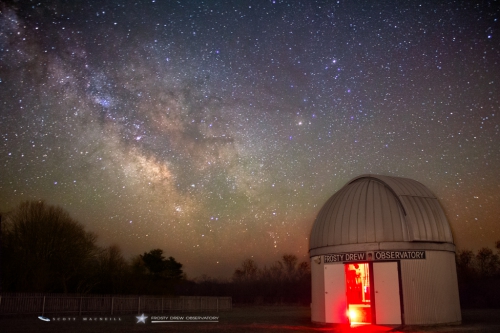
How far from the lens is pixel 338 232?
19.1m

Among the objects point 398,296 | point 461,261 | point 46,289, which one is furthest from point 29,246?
point 461,261

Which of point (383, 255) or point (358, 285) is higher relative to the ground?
point (383, 255)

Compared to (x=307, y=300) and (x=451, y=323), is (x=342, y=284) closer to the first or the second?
(x=451, y=323)

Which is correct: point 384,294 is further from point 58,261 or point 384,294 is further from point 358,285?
point 58,261

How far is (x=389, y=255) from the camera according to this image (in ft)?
58.0

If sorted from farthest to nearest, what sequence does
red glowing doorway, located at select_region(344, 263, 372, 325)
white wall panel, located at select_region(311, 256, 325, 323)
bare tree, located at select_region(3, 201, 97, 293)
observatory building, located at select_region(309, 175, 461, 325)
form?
1. bare tree, located at select_region(3, 201, 97, 293)
2. red glowing doorway, located at select_region(344, 263, 372, 325)
3. white wall panel, located at select_region(311, 256, 325, 323)
4. observatory building, located at select_region(309, 175, 461, 325)

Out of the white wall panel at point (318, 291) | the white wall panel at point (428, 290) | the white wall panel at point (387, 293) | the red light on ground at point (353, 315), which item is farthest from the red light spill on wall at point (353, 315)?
the white wall panel at point (428, 290)

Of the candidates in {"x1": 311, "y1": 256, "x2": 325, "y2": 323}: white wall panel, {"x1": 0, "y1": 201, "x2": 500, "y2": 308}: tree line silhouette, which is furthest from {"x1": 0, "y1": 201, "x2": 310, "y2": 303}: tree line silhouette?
{"x1": 311, "y1": 256, "x2": 325, "y2": 323}: white wall panel

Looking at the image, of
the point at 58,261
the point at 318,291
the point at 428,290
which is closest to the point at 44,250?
the point at 58,261

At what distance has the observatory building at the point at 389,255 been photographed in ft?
57.7

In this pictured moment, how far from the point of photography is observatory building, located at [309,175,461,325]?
17.6 meters

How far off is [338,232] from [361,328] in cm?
399

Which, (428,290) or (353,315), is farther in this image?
(353,315)

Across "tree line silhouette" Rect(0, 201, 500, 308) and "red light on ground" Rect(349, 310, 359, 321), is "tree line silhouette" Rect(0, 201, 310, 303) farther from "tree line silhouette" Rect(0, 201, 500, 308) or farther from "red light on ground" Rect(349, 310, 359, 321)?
"red light on ground" Rect(349, 310, 359, 321)
